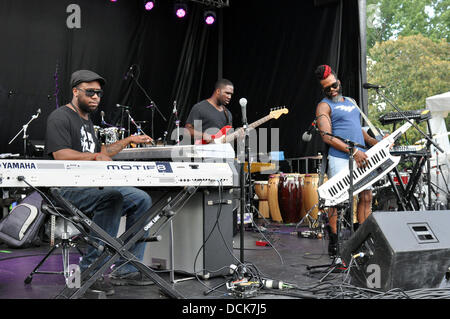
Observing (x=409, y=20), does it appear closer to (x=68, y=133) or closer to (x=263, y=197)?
(x=263, y=197)

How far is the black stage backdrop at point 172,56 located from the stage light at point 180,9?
600 mm

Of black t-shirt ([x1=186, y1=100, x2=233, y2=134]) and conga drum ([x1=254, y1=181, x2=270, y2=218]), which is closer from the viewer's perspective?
black t-shirt ([x1=186, y1=100, x2=233, y2=134])

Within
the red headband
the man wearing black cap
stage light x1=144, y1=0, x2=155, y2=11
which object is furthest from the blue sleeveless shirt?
stage light x1=144, y1=0, x2=155, y2=11

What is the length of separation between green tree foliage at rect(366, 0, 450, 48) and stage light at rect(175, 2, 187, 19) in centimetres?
944

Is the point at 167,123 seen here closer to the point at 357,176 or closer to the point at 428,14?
the point at 357,176

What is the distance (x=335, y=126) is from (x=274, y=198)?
398cm

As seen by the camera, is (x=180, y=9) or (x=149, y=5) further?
(x=180, y=9)

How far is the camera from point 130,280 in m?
3.27

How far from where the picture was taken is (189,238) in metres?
3.49

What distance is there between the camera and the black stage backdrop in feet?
25.5

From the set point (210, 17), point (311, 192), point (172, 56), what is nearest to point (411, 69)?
point (210, 17)

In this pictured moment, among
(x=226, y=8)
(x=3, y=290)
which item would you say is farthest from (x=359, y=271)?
(x=226, y=8)

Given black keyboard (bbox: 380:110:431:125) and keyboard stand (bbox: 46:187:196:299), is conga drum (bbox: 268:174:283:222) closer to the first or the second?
black keyboard (bbox: 380:110:431:125)

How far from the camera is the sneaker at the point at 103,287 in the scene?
291 cm
